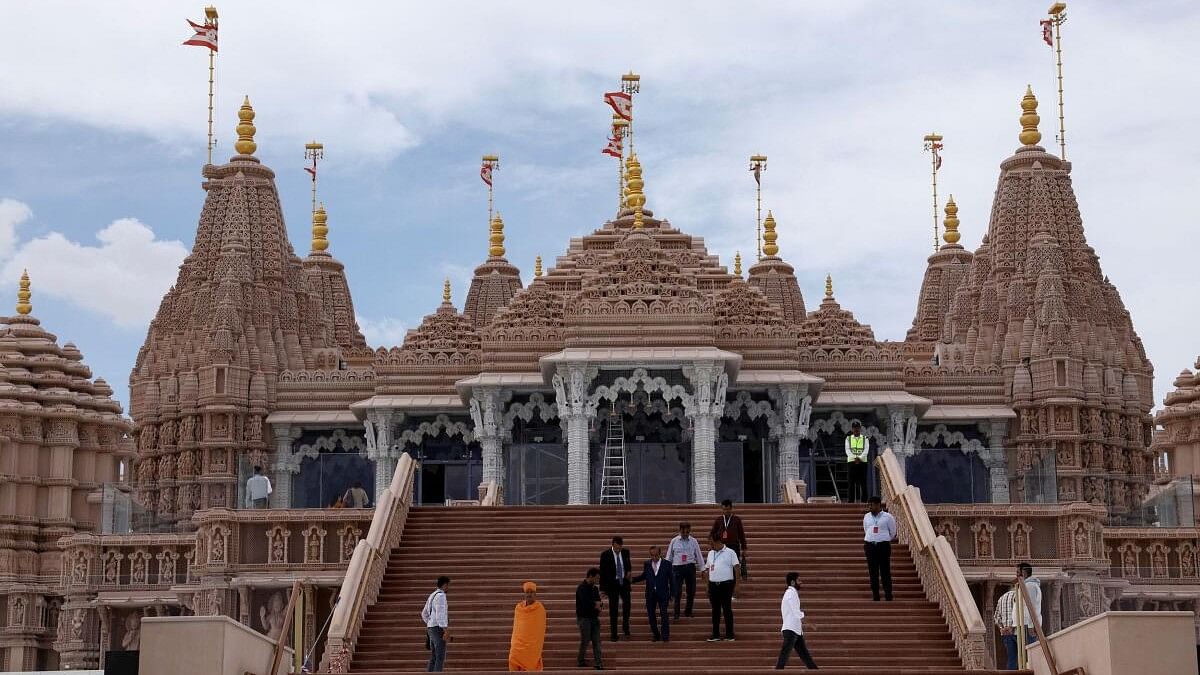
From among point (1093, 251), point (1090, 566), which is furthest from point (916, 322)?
point (1090, 566)

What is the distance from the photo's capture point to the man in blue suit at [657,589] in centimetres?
2864

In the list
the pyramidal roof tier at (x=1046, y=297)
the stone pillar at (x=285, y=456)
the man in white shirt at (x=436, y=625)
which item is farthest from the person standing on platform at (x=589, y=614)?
the pyramidal roof tier at (x=1046, y=297)

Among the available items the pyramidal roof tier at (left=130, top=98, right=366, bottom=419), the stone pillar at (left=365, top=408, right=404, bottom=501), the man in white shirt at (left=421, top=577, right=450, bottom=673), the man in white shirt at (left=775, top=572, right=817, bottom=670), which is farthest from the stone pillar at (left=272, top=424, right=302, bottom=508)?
the man in white shirt at (left=775, top=572, right=817, bottom=670)

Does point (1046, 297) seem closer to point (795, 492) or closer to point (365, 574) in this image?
point (795, 492)

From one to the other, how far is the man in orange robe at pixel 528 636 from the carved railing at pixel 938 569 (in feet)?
18.5

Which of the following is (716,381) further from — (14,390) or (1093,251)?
(14,390)

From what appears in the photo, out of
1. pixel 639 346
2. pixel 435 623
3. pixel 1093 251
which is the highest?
pixel 1093 251

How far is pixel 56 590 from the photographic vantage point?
5844 centimetres

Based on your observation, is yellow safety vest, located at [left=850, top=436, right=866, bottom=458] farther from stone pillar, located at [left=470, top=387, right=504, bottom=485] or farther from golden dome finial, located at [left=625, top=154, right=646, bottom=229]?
golden dome finial, located at [left=625, top=154, right=646, bottom=229]

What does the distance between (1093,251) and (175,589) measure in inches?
1170

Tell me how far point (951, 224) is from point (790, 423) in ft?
94.5

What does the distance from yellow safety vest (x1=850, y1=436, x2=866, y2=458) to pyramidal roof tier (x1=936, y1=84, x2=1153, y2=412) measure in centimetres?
1695

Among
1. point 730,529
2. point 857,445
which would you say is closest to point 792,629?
point 730,529

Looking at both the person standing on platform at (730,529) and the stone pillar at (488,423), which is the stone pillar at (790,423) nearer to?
the stone pillar at (488,423)
